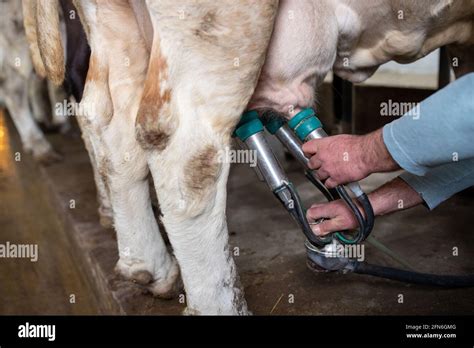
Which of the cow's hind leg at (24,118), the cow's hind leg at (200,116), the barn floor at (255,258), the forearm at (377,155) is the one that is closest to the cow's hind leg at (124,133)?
the barn floor at (255,258)

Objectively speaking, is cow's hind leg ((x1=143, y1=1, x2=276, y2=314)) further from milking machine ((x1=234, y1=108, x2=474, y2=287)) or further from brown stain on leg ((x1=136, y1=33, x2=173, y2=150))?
milking machine ((x1=234, y1=108, x2=474, y2=287))

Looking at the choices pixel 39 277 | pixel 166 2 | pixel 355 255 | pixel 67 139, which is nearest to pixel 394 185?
Answer: pixel 355 255

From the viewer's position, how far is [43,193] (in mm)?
4125

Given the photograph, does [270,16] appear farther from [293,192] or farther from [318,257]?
[318,257]

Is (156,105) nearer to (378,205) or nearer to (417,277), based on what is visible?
(378,205)

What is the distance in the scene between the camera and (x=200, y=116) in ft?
5.75

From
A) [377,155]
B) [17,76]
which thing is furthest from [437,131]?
[17,76]

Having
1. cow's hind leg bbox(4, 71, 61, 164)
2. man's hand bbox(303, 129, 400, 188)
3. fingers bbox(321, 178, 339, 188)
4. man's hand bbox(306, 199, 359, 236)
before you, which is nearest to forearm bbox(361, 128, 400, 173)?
man's hand bbox(303, 129, 400, 188)

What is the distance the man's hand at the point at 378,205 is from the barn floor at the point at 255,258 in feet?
0.89

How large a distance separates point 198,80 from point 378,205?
70cm

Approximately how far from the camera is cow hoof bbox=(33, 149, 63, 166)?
441 centimetres

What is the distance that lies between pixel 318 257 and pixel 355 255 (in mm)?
174

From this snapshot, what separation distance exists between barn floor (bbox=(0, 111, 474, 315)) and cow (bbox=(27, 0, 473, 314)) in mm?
254

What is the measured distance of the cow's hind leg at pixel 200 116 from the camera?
5.47 feet
